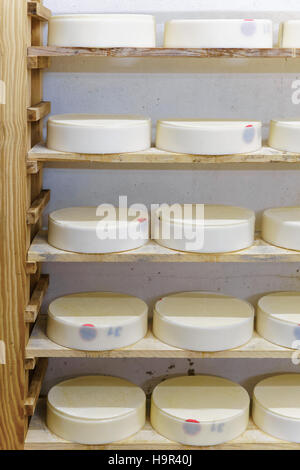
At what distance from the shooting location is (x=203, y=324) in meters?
2.57

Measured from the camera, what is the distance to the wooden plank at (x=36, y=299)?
8.13 ft

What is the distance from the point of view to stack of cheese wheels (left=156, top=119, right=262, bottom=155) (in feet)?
7.79

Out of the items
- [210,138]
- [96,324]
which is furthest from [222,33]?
[96,324]

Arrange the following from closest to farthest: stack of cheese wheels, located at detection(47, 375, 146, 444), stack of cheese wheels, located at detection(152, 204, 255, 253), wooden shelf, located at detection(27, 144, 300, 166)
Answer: wooden shelf, located at detection(27, 144, 300, 166) → stack of cheese wheels, located at detection(152, 204, 255, 253) → stack of cheese wheels, located at detection(47, 375, 146, 444)

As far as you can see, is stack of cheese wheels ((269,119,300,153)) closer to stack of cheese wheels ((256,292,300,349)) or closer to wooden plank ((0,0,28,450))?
stack of cheese wheels ((256,292,300,349))

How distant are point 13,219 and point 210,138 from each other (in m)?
0.71

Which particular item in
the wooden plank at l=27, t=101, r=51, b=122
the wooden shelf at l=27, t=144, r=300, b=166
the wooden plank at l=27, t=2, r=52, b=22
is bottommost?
the wooden shelf at l=27, t=144, r=300, b=166

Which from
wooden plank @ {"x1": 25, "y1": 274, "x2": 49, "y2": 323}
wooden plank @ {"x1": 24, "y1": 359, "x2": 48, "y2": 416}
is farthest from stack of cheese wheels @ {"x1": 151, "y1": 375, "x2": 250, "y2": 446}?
wooden plank @ {"x1": 25, "y1": 274, "x2": 49, "y2": 323}

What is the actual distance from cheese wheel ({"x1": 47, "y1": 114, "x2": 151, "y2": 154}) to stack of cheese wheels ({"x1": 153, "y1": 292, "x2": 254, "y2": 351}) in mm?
638

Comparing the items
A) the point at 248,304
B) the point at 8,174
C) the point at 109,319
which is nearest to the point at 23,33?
the point at 8,174

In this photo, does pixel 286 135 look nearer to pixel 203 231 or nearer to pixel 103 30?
pixel 203 231

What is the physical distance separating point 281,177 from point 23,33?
1.15 meters

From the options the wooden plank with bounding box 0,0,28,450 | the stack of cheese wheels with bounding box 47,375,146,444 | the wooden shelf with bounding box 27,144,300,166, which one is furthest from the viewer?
the stack of cheese wheels with bounding box 47,375,146,444
